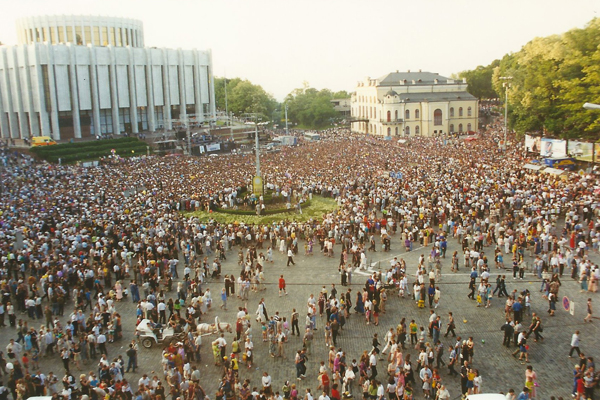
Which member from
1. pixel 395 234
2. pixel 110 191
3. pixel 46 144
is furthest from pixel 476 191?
pixel 46 144

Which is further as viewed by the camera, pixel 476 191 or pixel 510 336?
pixel 476 191

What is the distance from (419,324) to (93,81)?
64.6 meters

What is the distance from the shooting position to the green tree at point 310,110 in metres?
115

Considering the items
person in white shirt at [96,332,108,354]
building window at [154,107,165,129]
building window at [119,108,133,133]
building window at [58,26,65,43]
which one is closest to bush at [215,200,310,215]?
person in white shirt at [96,332,108,354]

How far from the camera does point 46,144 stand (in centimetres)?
6122

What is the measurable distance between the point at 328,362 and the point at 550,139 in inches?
1513

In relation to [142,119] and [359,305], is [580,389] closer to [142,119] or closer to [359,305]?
[359,305]

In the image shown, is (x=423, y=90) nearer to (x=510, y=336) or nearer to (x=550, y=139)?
(x=550, y=139)

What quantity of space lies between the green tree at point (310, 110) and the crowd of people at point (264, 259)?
2690 inches

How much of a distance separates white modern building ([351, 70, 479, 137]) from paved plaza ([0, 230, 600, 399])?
63380 mm

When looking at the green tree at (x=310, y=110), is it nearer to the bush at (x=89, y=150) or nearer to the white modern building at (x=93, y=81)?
the white modern building at (x=93, y=81)

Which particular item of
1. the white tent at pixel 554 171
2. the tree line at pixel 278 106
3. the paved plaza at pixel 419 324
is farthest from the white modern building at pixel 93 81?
the paved plaza at pixel 419 324

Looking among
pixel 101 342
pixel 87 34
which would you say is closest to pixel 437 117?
pixel 87 34

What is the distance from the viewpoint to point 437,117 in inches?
3334
